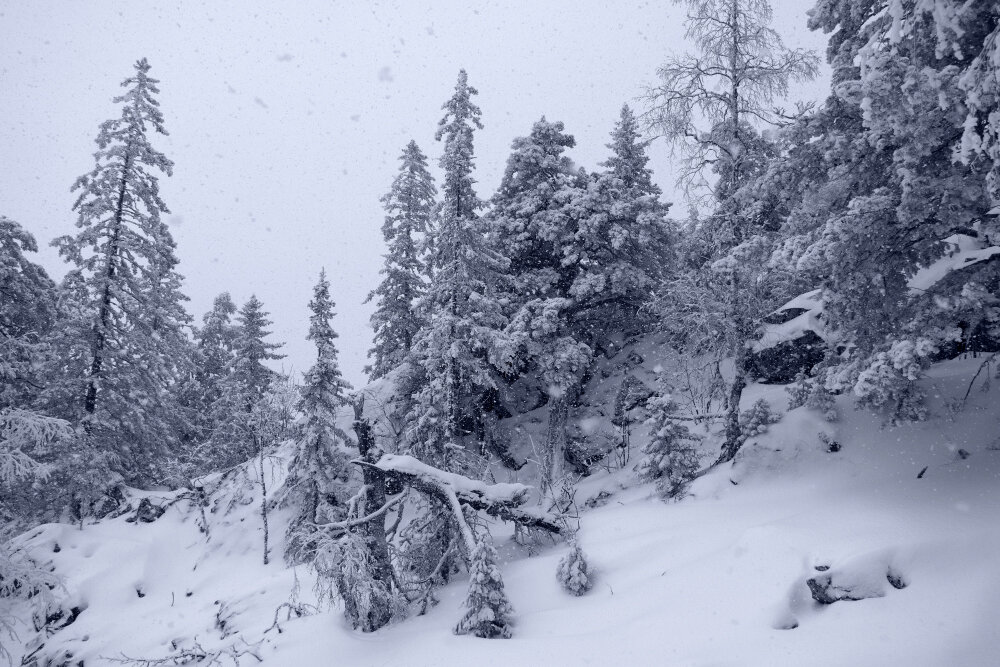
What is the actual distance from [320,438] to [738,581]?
1281cm

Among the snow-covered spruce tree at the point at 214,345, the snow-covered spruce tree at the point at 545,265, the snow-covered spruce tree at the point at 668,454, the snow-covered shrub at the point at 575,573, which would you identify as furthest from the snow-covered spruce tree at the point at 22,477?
the snow-covered spruce tree at the point at 214,345

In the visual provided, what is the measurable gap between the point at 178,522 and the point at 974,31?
23337 millimetres

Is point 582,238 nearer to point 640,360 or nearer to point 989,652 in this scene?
point 640,360

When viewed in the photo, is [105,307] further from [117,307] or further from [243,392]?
[243,392]

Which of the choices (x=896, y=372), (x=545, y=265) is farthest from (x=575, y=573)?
(x=545, y=265)

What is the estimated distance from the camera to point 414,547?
422 inches

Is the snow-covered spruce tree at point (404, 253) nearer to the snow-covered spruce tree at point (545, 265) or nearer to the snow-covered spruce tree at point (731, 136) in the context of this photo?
the snow-covered spruce tree at point (545, 265)

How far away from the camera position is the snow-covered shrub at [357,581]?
8.55m

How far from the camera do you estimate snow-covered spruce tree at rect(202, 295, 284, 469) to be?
24.4 m

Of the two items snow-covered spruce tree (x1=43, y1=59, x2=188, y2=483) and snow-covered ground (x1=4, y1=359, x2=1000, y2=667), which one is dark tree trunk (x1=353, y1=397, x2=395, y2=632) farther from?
snow-covered spruce tree (x1=43, y1=59, x2=188, y2=483)

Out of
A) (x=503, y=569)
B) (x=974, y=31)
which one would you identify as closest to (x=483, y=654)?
(x=503, y=569)

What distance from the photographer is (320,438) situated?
1614 cm

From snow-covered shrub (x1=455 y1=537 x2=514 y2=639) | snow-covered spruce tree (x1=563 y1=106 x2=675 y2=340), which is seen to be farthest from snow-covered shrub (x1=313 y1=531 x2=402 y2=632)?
snow-covered spruce tree (x1=563 y1=106 x2=675 y2=340)

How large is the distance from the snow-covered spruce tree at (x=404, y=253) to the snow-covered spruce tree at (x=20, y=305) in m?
11.0
